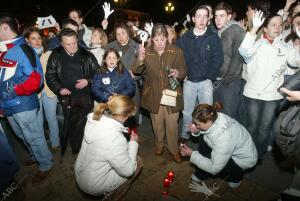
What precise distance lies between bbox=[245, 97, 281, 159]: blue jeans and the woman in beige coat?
1.17 m

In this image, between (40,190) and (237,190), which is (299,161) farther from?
(40,190)

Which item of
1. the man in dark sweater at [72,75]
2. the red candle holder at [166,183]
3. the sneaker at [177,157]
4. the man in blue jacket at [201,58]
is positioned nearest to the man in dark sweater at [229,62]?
the man in blue jacket at [201,58]

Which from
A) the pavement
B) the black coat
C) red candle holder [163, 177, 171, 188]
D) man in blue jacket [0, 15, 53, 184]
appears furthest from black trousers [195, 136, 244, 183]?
man in blue jacket [0, 15, 53, 184]

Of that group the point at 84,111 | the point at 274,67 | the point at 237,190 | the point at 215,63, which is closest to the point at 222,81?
the point at 215,63

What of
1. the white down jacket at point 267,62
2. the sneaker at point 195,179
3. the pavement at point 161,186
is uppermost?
the white down jacket at point 267,62

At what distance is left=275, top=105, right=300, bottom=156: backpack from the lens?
292 centimetres

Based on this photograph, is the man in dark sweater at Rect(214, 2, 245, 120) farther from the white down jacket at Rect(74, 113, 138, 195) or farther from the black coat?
the black coat

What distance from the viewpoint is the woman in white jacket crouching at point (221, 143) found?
10.4ft

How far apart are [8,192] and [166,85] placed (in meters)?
2.98

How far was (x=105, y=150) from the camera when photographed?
2.80 m

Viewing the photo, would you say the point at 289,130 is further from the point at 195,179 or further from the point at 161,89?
the point at 161,89

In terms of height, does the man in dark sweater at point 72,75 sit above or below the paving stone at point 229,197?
above

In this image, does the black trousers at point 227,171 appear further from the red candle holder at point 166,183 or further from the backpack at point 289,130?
the backpack at point 289,130

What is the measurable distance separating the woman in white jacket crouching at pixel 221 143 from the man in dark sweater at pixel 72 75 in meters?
2.07
